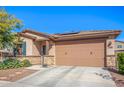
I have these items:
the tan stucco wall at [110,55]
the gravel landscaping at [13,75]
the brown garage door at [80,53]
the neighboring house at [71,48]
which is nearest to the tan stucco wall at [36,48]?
the neighboring house at [71,48]

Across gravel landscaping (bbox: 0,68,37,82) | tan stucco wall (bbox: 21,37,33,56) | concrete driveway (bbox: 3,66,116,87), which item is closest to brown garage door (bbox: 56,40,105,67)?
tan stucco wall (bbox: 21,37,33,56)

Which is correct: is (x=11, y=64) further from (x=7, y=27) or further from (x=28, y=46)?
(x=28, y=46)

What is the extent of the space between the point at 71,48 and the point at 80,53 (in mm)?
1206

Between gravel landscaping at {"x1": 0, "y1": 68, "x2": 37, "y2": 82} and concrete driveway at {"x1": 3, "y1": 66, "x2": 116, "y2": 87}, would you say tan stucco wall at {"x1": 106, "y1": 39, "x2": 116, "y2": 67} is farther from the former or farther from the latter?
gravel landscaping at {"x1": 0, "y1": 68, "x2": 37, "y2": 82}

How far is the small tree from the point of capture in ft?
55.8

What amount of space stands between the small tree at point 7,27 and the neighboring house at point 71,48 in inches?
108

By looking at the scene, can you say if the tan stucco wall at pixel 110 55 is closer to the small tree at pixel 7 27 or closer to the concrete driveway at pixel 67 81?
the concrete driveway at pixel 67 81

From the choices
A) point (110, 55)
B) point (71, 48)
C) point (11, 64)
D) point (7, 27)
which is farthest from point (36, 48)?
point (110, 55)

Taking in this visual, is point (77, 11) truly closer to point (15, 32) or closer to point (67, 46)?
point (67, 46)

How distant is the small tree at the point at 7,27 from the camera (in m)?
17.0

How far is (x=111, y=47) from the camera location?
16453 mm

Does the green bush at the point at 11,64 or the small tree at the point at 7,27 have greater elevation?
the small tree at the point at 7,27

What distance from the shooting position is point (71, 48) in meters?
18.8
